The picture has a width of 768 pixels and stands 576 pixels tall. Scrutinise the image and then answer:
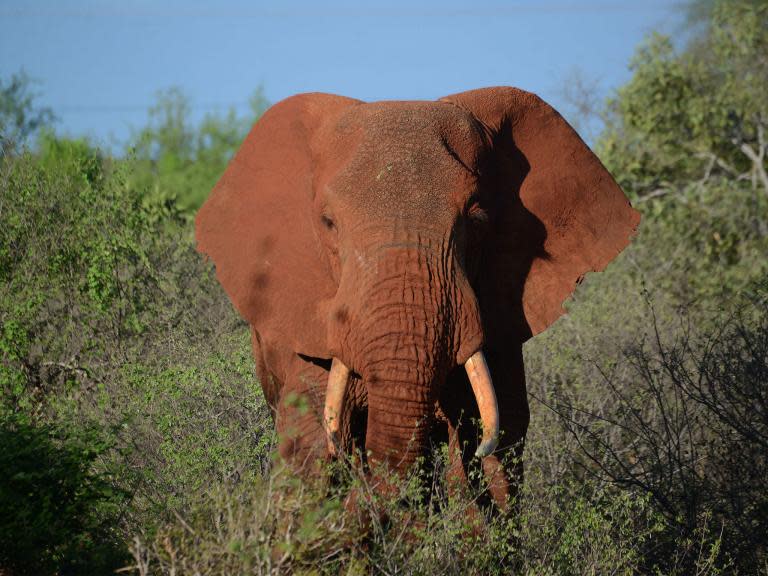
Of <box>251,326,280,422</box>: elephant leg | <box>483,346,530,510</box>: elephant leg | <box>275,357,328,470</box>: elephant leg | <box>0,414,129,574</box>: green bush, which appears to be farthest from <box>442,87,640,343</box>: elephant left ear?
<box>0,414,129,574</box>: green bush

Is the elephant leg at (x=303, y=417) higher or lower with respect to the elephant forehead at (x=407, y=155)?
lower

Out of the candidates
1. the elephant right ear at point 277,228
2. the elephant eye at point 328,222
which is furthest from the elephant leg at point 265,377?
the elephant eye at point 328,222

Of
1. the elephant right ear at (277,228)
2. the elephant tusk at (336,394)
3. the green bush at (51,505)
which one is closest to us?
the green bush at (51,505)

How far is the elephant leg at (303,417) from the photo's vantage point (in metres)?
5.82

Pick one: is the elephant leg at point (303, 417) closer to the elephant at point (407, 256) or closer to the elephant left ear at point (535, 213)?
the elephant at point (407, 256)

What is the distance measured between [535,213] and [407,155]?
102 centimetres

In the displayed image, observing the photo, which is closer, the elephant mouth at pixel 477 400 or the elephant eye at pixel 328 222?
the elephant mouth at pixel 477 400

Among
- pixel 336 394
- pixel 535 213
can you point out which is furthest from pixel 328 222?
pixel 535 213

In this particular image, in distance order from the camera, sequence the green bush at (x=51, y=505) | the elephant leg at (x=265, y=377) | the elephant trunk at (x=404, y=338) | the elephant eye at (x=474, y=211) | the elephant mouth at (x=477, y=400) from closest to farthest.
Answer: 1. the green bush at (x=51, y=505)
2. the elephant trunk at (x=404, y=338)
3. the elephant mouth at (x=477, y=400)
4. the elephant eye at (x=474, y=211)
5. the elephant leg at (x=265, y=377)

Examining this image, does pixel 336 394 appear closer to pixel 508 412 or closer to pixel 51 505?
pixel 508 412

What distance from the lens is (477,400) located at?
5555 millimetres

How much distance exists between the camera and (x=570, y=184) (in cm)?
666

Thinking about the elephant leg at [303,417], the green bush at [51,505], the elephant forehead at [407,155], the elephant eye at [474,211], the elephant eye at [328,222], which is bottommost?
the green bush at [51,505]

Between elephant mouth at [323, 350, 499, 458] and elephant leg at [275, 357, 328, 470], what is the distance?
0.12m
